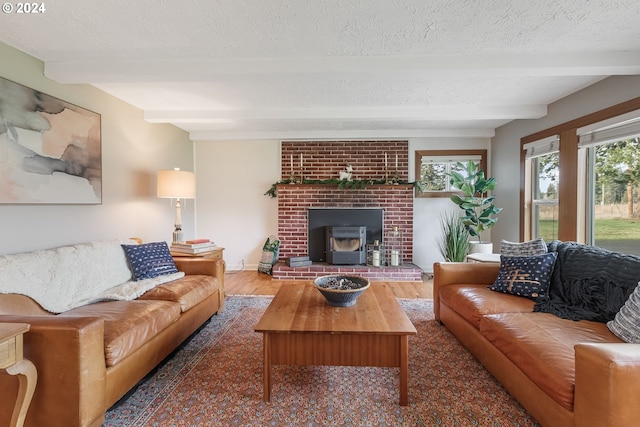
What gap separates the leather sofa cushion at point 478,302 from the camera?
6.55 feet

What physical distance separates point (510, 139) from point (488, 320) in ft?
10.6

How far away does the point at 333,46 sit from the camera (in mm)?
2059

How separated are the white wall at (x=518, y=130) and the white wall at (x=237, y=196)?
136 inches

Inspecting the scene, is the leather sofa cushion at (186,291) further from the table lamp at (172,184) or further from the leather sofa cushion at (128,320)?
the table lamp at (172,184)

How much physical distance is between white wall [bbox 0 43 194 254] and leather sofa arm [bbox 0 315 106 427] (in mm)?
1146

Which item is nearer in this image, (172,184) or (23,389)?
(23,389)

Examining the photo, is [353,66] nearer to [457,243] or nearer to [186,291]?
[186,291]

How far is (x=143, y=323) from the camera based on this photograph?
1.76 metres

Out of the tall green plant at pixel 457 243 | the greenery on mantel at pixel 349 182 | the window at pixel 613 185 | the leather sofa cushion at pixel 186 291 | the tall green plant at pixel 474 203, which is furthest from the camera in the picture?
the greenery on mantel at pixel 349 182

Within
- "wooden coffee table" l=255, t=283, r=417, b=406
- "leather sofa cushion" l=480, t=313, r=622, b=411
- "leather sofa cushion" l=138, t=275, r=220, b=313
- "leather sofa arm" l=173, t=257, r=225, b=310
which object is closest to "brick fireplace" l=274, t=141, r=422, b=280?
"leather sofa arm" l=173, t=257, r=225, b=310

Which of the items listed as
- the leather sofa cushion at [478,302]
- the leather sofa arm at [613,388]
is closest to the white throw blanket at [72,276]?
the leather sofa cushion at [478,302]

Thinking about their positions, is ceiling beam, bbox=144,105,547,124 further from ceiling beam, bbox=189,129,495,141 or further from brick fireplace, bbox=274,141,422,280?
brick fireplace, bbox=274,141,422,280

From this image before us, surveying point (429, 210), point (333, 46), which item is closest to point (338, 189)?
point (429, 210)

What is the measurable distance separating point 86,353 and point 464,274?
9.03 ft
